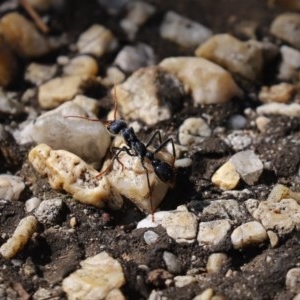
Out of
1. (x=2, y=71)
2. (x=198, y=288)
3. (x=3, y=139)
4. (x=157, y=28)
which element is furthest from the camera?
(x=157, y=28)

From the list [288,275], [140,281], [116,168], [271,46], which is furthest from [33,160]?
[271,46]

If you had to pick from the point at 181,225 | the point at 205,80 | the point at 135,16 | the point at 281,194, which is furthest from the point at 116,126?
the point at 135,16

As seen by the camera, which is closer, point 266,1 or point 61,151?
point 61,151

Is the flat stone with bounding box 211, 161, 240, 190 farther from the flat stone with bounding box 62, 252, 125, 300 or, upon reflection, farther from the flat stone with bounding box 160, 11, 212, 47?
the flat stone with bounding box 160, 11, 212, 47

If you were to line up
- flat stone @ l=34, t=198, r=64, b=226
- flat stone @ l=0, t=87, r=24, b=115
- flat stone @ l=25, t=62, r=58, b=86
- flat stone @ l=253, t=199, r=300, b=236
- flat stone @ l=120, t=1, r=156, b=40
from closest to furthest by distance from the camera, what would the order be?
1. flat stone @ l=253, t=199, r=300, b=236
2. flat stone @ l=34, t=198, r=64, b=226
3. flat stone @ l=0, t=87, r=24, b=115
4. flat stone @ l=25, t=62, r=58, b=86
5. flat stone @ l=120, t=1, r=156, b=40

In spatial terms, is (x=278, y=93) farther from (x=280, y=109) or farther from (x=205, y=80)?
(x=205, y=80)

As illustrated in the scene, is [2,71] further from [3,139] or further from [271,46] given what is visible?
[271,46]

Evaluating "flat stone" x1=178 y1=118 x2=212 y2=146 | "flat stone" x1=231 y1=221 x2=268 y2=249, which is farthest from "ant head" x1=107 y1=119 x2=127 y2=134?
"flat stone" x1=231 y1=221 x2=268 y2=249
